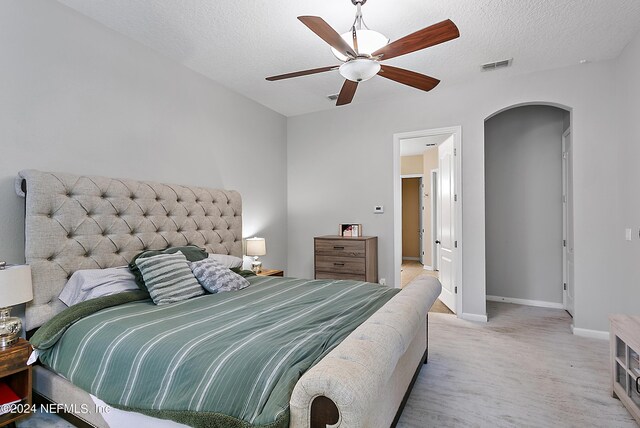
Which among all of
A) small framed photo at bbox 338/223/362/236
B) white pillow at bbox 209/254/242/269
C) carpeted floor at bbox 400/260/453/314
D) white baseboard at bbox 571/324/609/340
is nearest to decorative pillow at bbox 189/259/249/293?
white pillow at bbox 209/254/242/269

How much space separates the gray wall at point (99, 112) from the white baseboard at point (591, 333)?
371cm

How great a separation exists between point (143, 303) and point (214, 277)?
490 millimetres

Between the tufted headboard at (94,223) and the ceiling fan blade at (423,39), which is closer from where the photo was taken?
the ceiling fan blade at (423,39)

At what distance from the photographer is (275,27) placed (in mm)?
2529

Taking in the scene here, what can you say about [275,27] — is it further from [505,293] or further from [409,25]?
[505,293]

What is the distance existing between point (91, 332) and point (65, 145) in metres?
1.40

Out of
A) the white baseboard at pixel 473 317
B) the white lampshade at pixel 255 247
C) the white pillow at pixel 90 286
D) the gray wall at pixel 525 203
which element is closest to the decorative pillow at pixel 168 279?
the white pillow at pixel 90 286

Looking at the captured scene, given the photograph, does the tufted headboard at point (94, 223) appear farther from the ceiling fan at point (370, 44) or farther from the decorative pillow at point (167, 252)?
the ceiling fan at point (370, 44)

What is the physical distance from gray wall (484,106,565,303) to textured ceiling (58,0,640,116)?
3.68 ft

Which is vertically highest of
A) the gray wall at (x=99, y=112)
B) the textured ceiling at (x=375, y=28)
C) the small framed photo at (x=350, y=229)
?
the textured ceiling at (x=375, y=28)

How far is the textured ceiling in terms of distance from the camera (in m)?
2.28

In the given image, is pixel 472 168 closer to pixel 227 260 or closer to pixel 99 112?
pixel 227 260

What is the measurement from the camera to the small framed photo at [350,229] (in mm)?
4270

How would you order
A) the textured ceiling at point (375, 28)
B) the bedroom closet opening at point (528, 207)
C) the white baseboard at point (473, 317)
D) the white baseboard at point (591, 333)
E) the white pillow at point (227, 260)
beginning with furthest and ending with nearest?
1. the bedroom closet opening at point (528, 207)
2. the white baseboard at point (473, 317)
3. the white baseboard at point (591, 333)
4. the white pillow at point (227, 260)
5. the textured ceiling at point (375, 28)
